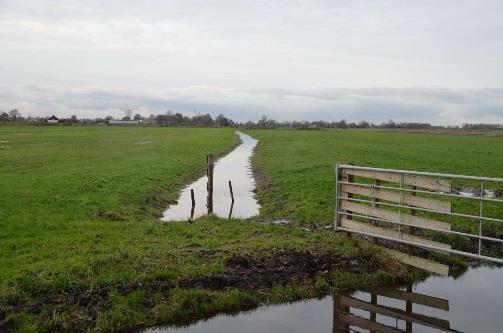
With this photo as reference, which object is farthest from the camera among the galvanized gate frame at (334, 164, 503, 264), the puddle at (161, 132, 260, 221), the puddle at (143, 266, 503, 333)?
the puddle at (161, 132, 260, 221)

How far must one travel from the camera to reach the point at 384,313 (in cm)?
896

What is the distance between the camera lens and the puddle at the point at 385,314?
8383mm

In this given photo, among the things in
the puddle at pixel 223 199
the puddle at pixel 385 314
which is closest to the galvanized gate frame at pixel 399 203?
the puddle at pixel 385 314

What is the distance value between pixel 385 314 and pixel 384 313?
0.13 ft

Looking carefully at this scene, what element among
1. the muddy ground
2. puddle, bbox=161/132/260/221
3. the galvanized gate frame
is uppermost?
the galvanized gate frame

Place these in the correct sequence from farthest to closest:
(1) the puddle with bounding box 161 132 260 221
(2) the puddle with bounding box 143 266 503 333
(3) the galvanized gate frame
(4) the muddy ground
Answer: (1) the puddle with bounding box 161 132 260 221, (3) the galvanized gate frame, (2) the puddle with bounding box 143 266 503 333, (4) the muddy ground

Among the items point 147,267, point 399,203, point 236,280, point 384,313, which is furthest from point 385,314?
point 147,267

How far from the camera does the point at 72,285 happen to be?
358 inches

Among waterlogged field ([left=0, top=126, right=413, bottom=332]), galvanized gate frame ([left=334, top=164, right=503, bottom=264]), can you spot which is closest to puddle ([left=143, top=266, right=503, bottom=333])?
waterlogged field ([left=0, top=126, right=413, bottom=332])

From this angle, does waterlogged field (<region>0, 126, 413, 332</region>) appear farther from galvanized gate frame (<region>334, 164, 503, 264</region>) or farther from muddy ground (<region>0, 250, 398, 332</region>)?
galvanized gate frame (<region>334, 164, 503, 264</region>)

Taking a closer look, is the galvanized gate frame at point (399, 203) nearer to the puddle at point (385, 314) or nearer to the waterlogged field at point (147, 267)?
the waterlogged field at point (147, 267)

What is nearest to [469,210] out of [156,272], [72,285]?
[156,272]

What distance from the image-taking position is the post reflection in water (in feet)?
27.6

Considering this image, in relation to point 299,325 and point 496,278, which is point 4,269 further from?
point 496,278
